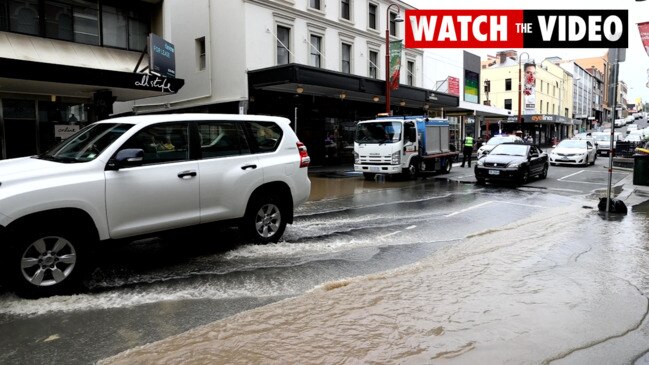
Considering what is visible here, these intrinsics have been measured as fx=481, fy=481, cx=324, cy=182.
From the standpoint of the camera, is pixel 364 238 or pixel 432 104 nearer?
pixel 364 238

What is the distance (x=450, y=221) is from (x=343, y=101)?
61.0ft

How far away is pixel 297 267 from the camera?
612 cm

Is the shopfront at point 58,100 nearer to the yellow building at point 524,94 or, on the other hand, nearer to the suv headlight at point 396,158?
the suv headlight at point 396,158

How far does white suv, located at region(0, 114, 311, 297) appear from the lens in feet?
15.5

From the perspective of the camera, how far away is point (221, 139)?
6598 millimetres

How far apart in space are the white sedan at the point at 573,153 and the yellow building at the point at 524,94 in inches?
1112

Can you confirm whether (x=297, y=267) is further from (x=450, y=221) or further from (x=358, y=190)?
(x=358, y=190)

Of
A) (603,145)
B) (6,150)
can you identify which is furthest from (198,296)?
(603,145)

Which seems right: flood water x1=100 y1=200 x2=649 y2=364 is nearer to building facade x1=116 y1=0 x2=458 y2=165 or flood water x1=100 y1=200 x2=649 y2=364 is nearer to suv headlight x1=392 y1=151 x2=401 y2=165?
suv headlight x1=392 y1=151 x2=401 y2=165

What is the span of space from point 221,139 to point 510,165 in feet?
39.4

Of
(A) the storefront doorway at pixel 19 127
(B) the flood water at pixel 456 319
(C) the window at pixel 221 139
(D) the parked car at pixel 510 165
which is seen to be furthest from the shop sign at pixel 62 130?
(B) the flood water at pixel 456 319

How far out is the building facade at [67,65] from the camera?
1495 cm

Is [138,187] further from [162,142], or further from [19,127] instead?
[19,127]

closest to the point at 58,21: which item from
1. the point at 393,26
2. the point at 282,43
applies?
the point at 282,43
